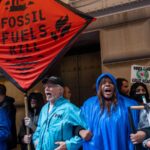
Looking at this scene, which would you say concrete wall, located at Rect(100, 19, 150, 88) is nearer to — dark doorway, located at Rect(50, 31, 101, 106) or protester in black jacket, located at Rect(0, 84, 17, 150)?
dark doorway, located at Rect(50, 31, 101, 106)

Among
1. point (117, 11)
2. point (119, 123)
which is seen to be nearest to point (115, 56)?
point (117, 11)

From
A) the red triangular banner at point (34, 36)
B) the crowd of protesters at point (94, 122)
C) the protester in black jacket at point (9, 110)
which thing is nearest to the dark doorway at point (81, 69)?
the protester in black jacket at point (9, 110)

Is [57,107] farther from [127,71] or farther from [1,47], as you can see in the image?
[127,71]

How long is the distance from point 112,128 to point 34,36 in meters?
1.92

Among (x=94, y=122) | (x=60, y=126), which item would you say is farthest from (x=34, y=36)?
(x=60, y=126)

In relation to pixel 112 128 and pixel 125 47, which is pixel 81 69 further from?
pixel 112 128

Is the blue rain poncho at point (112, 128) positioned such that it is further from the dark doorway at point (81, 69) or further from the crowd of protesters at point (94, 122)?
Answer: the dark doorway at point (81, 69)

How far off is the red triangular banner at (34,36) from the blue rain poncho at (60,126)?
1.22 m

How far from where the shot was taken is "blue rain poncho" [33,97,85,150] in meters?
4.12

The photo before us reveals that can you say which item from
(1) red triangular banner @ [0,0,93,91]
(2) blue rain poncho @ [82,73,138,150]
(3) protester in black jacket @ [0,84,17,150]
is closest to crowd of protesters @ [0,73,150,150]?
(2) blue rain poncho @ [82,73,138,150]

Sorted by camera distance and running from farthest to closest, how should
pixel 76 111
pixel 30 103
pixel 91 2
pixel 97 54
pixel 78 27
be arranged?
pixel 97 54, pixel 91 2, pixel 30 103, pixel 78 27, pixel 76 111

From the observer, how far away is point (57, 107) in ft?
14.0

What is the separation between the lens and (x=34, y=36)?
221 inches

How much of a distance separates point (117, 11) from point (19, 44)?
2.03 meters
